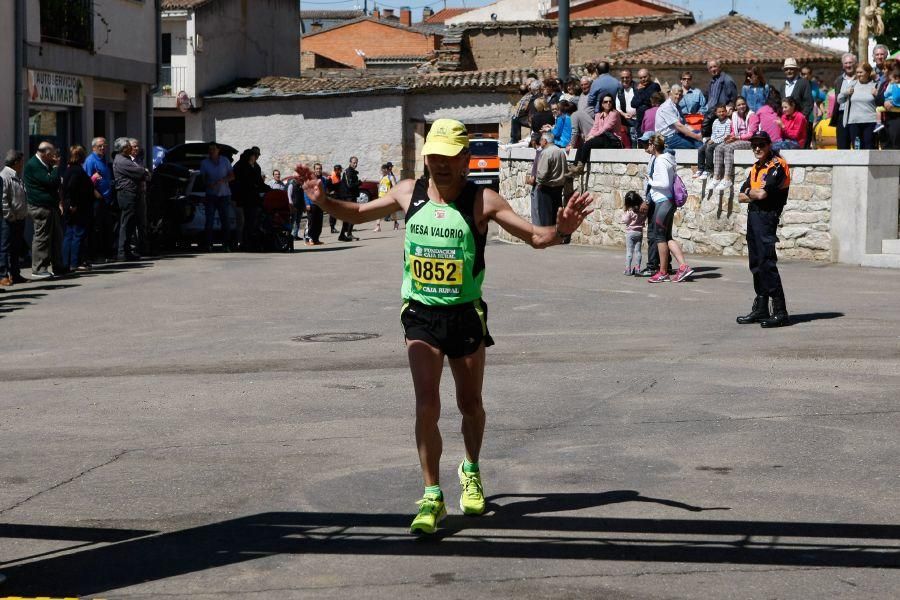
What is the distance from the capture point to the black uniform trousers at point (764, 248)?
13797 millimetres

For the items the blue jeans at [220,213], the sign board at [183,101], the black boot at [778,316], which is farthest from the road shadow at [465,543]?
the sign board at [183,101]

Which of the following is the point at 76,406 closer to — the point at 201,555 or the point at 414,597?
the point at 201,555

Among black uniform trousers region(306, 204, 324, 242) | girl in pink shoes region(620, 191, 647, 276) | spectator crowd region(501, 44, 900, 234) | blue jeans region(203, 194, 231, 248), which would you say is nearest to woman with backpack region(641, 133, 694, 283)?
girl in pink shoes region(620, 191, 647, 276)

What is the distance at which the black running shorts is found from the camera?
254 inches

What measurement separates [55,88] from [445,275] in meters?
20.4

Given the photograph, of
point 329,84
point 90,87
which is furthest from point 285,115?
point 90,87

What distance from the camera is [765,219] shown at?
13797 mm

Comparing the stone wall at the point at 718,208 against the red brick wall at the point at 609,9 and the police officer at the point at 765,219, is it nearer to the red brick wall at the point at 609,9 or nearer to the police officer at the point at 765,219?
the police officer at the point at 765,219

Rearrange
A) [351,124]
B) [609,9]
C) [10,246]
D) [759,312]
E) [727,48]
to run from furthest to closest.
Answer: [609,9] < [727,48] < [351,124] < [10,246] < [759,312]

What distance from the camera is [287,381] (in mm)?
10984

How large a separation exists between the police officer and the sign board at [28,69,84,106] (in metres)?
14.6

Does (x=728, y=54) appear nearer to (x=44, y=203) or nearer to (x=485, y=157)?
(x=485, y=157)

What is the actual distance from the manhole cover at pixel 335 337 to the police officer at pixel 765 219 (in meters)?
3.80

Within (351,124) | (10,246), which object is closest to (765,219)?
(10,246)
